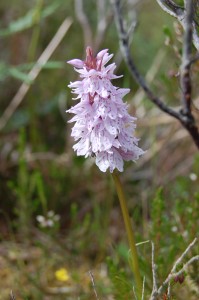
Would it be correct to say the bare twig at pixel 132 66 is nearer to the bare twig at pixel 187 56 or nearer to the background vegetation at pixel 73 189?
the bare twig at pixel 187 56

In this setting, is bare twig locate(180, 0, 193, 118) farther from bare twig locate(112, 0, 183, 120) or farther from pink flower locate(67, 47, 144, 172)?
pink flower locate(67, 47, 144, 172)

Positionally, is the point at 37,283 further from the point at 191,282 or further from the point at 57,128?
the point at 57,128

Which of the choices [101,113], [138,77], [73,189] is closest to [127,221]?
[101,113]

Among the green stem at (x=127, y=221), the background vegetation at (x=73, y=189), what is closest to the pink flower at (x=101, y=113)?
the green stem at (x=127, y=221)

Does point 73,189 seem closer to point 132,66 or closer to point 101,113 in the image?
point 101,113

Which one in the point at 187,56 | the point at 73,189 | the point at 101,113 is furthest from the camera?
the point at 73,189

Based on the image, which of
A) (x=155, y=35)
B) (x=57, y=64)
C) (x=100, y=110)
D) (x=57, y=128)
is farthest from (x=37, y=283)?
(x=155, y=35)
